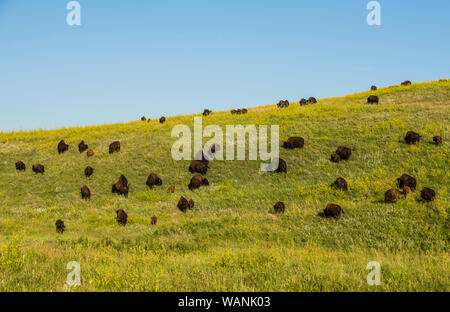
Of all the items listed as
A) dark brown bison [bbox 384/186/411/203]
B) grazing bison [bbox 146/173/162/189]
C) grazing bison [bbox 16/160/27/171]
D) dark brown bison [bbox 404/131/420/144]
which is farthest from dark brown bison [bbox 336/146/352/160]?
grazing bison [bbox 16/160/27/171]

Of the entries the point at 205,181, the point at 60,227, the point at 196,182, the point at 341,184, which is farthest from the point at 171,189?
the point at 341,184

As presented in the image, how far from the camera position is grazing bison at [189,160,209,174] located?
26.1 meters

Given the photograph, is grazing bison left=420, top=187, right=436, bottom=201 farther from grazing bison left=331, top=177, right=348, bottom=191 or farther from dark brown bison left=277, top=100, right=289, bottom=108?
dark brown bison left=277, top=100, right=289, bottom=108

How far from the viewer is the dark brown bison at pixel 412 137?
84.2 ft

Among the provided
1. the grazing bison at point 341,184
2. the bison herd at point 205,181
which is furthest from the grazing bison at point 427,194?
the grazing bison at point 341,184

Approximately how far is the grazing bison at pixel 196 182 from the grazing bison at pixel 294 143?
8.20 metres

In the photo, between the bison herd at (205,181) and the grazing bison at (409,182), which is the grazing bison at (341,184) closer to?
the bison herd at (205,181)

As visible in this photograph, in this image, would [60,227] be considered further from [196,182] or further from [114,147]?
[114,147]

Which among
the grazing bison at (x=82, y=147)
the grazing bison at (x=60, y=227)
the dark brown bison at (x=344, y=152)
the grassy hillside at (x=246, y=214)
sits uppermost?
the grazing bison at (x=82, y=147)

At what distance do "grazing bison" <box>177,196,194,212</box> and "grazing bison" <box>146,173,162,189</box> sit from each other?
4885 millimetres

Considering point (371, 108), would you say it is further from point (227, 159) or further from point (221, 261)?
point (221, 261)
